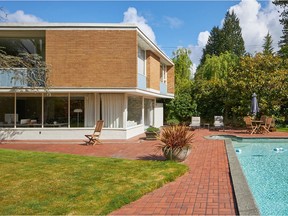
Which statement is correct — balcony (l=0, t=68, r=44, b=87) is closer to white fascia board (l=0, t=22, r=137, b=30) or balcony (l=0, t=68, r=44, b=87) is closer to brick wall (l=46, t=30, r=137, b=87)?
brick wall (l=46, t=30, r=137, b=87)

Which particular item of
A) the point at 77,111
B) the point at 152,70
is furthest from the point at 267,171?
the point at 152,70

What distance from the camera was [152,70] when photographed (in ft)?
81.1

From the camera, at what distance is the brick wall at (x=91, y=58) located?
1886 centimetres

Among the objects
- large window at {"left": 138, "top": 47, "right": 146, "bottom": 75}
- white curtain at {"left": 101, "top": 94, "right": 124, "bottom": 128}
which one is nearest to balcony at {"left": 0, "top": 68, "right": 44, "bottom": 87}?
white curtain at {"left": 101, "top": 94, "right": 124, "bottom": 128}

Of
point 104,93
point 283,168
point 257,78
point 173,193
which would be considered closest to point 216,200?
point 173,193

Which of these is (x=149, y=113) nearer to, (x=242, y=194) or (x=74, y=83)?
(x=74, y=83)

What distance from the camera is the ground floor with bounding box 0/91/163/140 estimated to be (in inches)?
773

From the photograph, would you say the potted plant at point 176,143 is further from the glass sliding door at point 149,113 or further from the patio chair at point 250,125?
the glass sliding door at point 149,113

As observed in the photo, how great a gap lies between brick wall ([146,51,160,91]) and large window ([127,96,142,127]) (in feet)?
4.83

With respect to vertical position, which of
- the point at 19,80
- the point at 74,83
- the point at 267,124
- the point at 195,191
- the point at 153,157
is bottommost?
the point at 195,191

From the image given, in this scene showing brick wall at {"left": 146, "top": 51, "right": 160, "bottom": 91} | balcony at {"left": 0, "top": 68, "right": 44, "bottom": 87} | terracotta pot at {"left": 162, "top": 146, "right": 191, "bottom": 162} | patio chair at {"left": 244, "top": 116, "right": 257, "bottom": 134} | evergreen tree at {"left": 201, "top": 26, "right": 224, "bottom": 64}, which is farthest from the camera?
evergreen tree at {"left": 201, "top": 26, "right": 224, "bottom": 64}

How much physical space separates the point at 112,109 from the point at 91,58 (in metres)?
3.29

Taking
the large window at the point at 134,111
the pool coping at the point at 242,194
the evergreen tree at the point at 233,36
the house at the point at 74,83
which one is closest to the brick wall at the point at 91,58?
the house at the point at 74,83

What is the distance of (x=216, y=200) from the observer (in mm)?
6922
